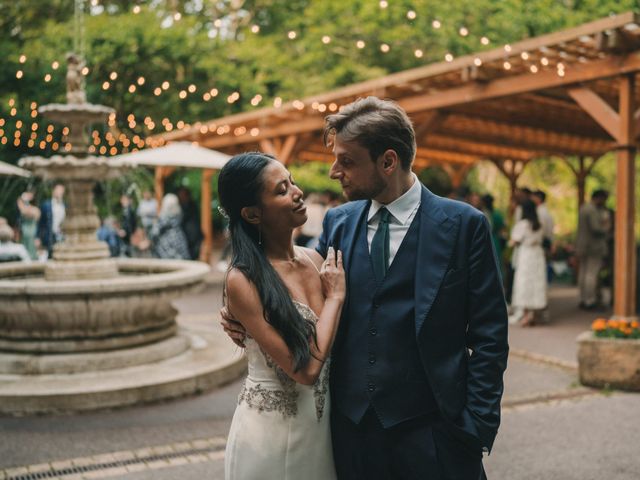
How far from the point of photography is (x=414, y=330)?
2.26 meters

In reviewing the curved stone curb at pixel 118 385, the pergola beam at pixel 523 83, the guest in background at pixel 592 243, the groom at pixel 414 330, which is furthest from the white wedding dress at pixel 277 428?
the guest in background at pixel 592 243

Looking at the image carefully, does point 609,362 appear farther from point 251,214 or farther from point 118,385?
point 251,214

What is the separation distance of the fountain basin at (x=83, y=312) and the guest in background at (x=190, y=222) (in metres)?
6.36

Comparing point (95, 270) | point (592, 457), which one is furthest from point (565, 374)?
point (95, 270)

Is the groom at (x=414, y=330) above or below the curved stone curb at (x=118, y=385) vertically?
above

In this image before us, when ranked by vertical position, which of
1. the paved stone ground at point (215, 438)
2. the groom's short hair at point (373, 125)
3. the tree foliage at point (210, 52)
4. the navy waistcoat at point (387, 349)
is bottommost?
the paved stone ground at point (215, 438)

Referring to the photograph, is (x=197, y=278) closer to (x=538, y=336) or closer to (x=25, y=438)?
(x=25, y=438)

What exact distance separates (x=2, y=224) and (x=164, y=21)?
17.4 meters

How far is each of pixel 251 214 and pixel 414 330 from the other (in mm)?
672

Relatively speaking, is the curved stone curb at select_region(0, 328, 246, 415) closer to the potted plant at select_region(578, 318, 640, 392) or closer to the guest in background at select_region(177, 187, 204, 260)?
the potted plant at select_region(578, 318, 640, 392)

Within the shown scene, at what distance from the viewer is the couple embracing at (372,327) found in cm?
223

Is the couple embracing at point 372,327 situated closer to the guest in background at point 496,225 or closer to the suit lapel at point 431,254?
the suit lapel at point 431,254

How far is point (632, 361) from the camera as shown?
618cm

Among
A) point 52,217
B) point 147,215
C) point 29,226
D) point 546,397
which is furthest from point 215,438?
point 147,215
